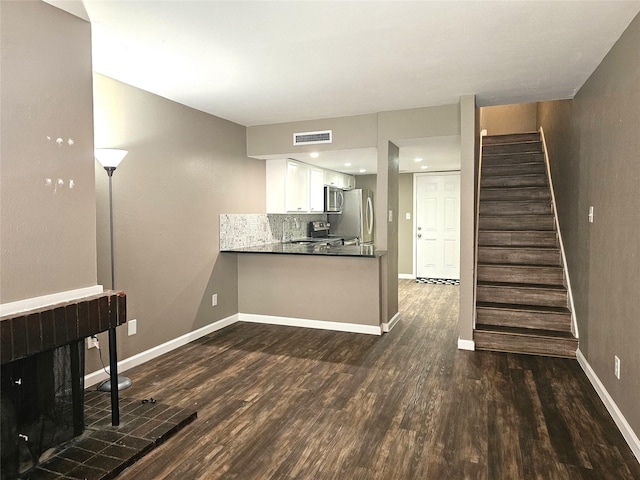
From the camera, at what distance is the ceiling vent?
4730 mm

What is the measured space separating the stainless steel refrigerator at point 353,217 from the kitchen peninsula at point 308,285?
258cm

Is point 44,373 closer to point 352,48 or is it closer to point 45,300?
point 45,300

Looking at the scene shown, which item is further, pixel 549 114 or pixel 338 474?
pixel 549 114

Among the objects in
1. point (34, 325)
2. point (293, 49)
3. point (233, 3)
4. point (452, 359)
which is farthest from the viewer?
point (452, 359)

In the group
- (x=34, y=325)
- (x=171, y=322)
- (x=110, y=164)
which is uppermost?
→ (x=110, y=164)

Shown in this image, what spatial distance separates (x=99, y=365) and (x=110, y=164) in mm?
1556

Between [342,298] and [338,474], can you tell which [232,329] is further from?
[338,474]

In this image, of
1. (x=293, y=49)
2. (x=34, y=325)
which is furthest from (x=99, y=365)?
(x=293, y=49)

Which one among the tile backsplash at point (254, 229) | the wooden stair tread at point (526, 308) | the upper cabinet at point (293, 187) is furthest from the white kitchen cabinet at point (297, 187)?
the wooden stair tread at point (526, 308)

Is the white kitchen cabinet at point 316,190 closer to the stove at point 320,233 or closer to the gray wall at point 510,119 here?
the stove at point 320,233

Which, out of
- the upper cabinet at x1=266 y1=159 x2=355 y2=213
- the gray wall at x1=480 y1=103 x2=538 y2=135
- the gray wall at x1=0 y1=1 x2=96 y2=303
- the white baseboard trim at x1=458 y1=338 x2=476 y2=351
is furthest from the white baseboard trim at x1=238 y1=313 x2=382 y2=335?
the gray wall at x1=480 y1=103 x2=538 y2=135

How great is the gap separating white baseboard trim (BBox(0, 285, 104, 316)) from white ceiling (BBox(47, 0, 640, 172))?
154 cm

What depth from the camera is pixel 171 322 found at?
4.04 m

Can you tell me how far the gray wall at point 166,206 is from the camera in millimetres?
3414
